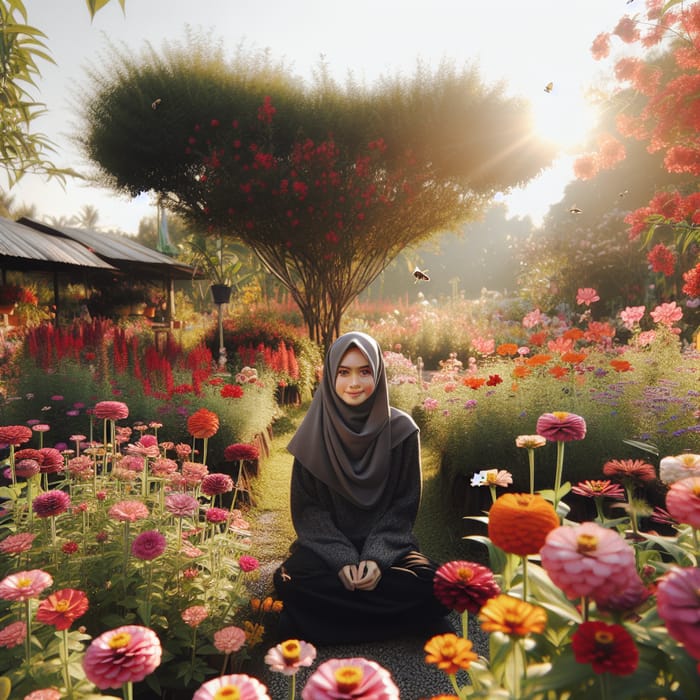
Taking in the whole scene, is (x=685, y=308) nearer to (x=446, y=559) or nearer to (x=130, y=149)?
(x=446, y=559)

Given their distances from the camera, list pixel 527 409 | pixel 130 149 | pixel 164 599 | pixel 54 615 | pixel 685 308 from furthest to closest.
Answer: pixel 685 308
pixel 130 149
pixel 527 409
pixel 164 599
pixel 54 615

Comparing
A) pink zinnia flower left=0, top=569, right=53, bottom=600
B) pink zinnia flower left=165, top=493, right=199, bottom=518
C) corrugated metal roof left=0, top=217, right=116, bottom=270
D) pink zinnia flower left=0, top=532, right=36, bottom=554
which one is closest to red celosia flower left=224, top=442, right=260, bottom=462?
pink zinnia flower left=165, top=493, right=199, bottom=518

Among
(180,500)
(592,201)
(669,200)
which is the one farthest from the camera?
(592,201)

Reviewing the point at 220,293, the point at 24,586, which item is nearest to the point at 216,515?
the point at 24,586

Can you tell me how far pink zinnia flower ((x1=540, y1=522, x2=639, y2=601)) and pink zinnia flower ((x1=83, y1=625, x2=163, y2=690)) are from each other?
Result: 1.96 feet

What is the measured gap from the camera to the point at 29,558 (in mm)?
1767

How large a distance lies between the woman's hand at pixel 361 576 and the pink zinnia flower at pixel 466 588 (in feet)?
4.16

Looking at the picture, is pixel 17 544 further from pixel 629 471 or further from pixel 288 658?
pixel 629 471

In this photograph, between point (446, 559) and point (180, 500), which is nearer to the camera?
point (180, 500)

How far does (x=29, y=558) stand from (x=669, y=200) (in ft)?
11.6

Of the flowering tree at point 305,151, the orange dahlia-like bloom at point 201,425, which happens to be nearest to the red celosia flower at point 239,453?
the orange dahlia-like bloom at point 201,425

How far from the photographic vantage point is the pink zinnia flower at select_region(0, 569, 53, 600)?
0.99 meters

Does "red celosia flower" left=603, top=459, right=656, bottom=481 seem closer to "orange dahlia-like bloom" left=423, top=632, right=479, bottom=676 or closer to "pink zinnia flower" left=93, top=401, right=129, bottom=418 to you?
"orange dahlia-like bloom" left=423, top=632, right=479, bottom=676

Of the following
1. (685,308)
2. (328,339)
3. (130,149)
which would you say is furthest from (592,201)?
(130,149)
